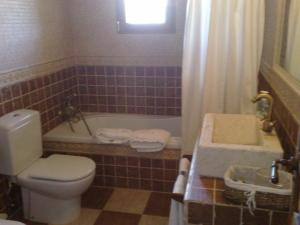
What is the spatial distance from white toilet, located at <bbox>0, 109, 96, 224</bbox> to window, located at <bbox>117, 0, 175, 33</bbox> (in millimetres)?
1376

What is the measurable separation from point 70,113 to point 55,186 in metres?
1.13

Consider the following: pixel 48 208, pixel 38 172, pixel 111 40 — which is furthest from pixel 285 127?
pixel 111 40

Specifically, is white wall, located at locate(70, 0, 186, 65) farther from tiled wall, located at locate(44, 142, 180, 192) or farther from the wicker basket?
the wicker basket

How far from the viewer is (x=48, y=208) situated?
2.34 m

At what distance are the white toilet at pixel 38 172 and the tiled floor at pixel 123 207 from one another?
13 cm

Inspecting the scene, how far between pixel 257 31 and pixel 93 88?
6.02 feet

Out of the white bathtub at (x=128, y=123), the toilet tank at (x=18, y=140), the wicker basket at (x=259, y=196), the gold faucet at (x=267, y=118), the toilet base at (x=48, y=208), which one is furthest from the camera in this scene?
the white bathtub at (x=128, y=123)

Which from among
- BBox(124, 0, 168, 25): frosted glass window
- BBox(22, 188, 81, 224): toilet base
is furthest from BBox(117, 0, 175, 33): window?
BBox(22, 188, 81, 224): toilet base

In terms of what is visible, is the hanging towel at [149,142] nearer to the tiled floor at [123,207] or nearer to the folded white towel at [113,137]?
the folded white towel at [113,137]

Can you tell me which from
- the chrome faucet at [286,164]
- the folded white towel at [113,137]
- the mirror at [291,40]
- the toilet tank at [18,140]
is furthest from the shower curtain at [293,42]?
the toilet tank at [18,140]

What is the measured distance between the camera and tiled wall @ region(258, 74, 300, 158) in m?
1.33

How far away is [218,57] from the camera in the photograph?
2285mm

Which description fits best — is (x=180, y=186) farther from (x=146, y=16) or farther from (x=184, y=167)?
(x=146, y=16)

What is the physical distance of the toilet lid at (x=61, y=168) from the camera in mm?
2170
